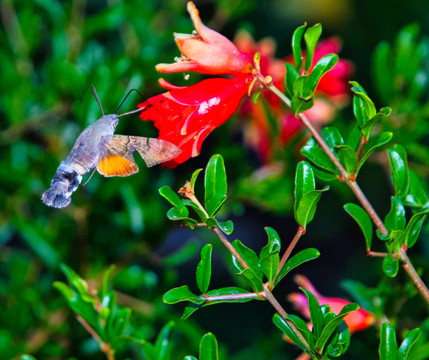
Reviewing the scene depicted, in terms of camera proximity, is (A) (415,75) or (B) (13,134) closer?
(A) (415,75)

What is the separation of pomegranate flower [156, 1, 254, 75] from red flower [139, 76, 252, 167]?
0.07ft

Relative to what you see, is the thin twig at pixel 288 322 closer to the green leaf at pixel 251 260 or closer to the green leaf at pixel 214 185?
the green leaf at pixel 251 260

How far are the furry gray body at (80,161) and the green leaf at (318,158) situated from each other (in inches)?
12.5

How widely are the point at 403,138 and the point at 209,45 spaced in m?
0.67

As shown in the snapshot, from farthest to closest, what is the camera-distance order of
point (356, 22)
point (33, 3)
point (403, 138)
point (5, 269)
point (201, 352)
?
point (356, 22), point (5, 269), point (33, 3), point (403, 138), point (201, 352)

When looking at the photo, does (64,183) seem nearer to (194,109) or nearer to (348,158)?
(194,109)

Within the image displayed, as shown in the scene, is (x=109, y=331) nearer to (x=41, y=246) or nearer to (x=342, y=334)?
(x=342, y=334)

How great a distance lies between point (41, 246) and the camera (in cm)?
148

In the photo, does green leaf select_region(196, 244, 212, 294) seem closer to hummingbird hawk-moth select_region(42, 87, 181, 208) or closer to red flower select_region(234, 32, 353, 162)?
hummingbird hawk-moth select_region(42, 87, 181, 208)

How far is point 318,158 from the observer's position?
0.81 metres

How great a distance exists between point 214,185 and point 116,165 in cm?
20

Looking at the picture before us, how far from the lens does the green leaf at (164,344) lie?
83cm

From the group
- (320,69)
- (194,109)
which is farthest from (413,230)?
(194,109)

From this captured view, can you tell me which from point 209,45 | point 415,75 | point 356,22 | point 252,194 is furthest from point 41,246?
point 356,22
